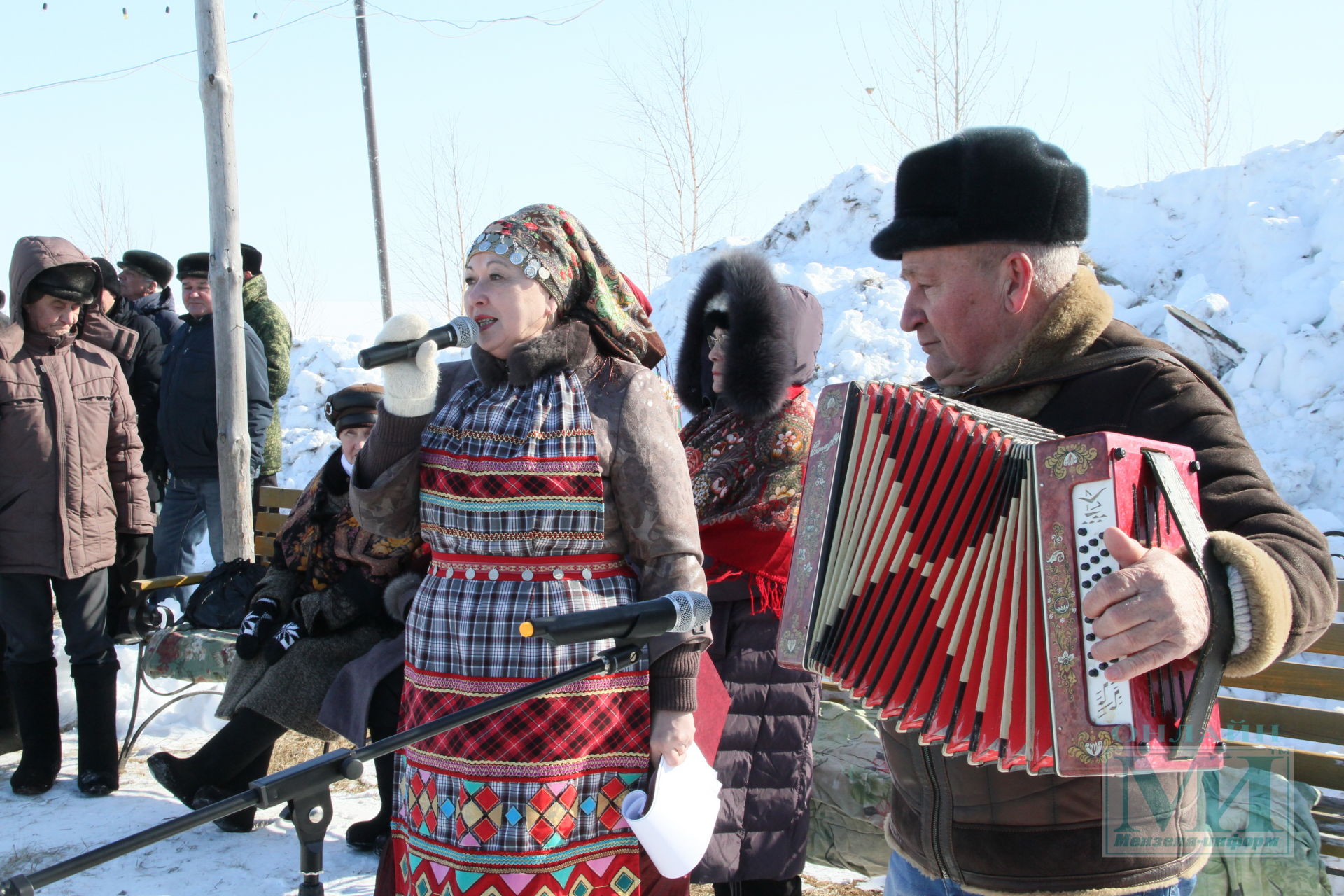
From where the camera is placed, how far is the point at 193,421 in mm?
6520

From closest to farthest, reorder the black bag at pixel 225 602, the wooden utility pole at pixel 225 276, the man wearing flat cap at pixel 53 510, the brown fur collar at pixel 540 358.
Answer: the brown fur collar at pixel 540 358 → the man wearing flat cap at pixel 53 510 → the black bag at pixel 225 602 → the wooden utility pole at pixel 225 276

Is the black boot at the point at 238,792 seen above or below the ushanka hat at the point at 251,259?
below

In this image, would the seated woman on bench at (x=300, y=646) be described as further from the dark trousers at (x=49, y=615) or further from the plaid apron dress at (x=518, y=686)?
the plaid apron dress at (x=518, y=686)

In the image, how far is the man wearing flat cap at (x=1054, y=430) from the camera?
4.58 ft

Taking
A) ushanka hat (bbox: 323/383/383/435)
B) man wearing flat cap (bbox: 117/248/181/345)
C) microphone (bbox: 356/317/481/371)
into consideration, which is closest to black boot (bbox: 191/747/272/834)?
ushanka hat (bbox: 323/383/383/435)

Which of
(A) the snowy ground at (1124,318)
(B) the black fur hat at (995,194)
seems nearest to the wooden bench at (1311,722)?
(A) the snowy ground at (1124,318)

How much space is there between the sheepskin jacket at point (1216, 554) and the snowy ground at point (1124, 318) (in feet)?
7.39

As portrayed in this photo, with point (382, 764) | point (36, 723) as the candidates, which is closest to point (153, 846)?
point (36, 723)

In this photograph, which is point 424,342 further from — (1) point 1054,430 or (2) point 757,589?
(2) point 757,589

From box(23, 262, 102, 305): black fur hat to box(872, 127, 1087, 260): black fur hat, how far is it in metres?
3.98

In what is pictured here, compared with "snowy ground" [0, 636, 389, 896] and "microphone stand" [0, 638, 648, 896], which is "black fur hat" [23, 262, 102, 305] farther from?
"microphone stand" [0, 638, 648, 896]

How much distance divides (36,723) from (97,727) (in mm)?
248

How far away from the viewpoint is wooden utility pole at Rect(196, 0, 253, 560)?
588 centimetres

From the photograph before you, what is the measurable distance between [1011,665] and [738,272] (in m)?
2.23
